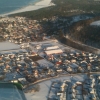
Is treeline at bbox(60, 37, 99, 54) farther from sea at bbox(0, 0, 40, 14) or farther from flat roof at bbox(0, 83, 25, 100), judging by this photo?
sea at bbox(0, 0, 40, 14)

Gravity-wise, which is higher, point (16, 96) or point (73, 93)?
point (16, 96)

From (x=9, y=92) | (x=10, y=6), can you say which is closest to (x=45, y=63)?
(x=9, y=92)

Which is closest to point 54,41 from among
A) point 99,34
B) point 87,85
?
point 99,34

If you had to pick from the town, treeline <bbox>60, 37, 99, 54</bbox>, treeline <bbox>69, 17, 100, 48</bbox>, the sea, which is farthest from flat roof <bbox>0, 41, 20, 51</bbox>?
the sea

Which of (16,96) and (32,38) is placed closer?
(16,96)

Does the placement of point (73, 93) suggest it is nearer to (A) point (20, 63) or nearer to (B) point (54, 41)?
(A) point (20, 63)

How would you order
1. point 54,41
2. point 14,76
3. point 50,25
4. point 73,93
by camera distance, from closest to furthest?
point 73,93, point 14,76, point 54,41, point 50,25

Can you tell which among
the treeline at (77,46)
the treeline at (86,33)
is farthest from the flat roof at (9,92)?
the treeline at (86,33)
